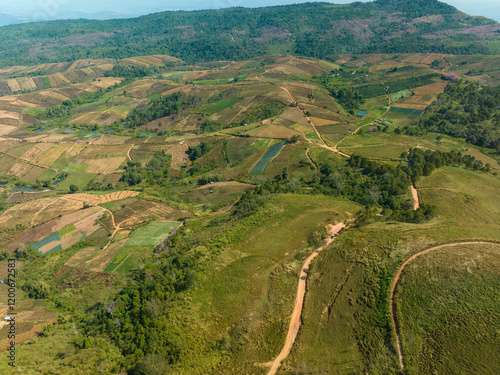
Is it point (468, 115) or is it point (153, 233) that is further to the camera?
point (468, 115)

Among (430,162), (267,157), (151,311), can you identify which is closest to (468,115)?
(430,162)

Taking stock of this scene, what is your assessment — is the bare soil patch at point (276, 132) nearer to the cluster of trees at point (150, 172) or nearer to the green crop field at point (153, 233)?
the cluster of trees at point (150, 172)

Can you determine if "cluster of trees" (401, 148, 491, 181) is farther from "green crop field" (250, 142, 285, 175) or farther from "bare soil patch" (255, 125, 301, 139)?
"bare soil patch" (255, 125, 301, 139)

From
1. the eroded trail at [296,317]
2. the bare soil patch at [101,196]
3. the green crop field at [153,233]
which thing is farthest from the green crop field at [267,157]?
the eroded trail at [296,317]

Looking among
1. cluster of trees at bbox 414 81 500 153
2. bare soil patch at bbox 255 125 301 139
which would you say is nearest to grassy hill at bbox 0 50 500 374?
bare soil patch at bbox 255 125 301 139

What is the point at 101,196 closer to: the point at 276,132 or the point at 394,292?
the point at 276,132
